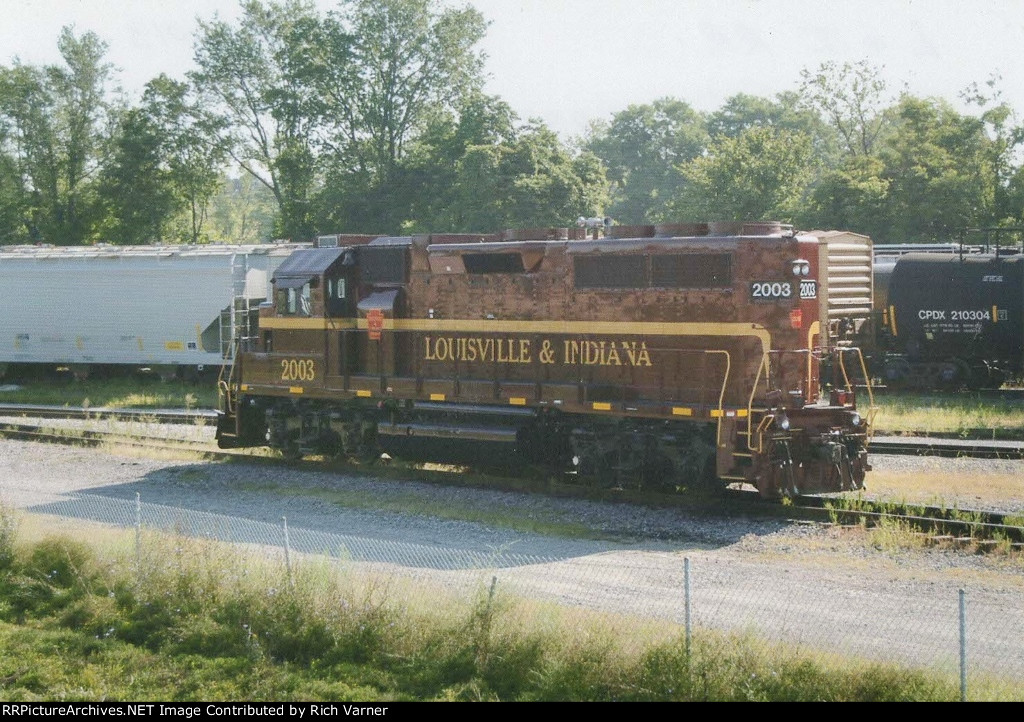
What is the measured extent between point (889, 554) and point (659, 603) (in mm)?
4003

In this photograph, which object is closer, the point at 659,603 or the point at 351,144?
the point at 659,603

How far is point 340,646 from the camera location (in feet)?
35.6

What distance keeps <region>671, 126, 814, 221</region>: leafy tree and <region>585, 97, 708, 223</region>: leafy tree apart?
3296 centimetres

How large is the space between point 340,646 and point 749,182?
41987 millimetres

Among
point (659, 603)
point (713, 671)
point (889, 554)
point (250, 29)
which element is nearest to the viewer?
point (713, 671)

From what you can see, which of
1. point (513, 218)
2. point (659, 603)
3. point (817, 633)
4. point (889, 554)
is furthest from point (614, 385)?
point (513, 218)

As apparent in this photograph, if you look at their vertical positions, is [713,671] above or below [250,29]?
below

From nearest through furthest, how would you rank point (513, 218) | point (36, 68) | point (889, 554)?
point (889, 554) < point (513, 218) < point (36, 68)

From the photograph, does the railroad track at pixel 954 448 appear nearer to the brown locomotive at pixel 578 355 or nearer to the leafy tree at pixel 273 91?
the brown locomotive at pixel 578 355

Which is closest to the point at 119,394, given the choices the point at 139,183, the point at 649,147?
the point at 139,183

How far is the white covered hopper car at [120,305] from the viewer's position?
121ft

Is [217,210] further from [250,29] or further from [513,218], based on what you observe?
[513,218]
